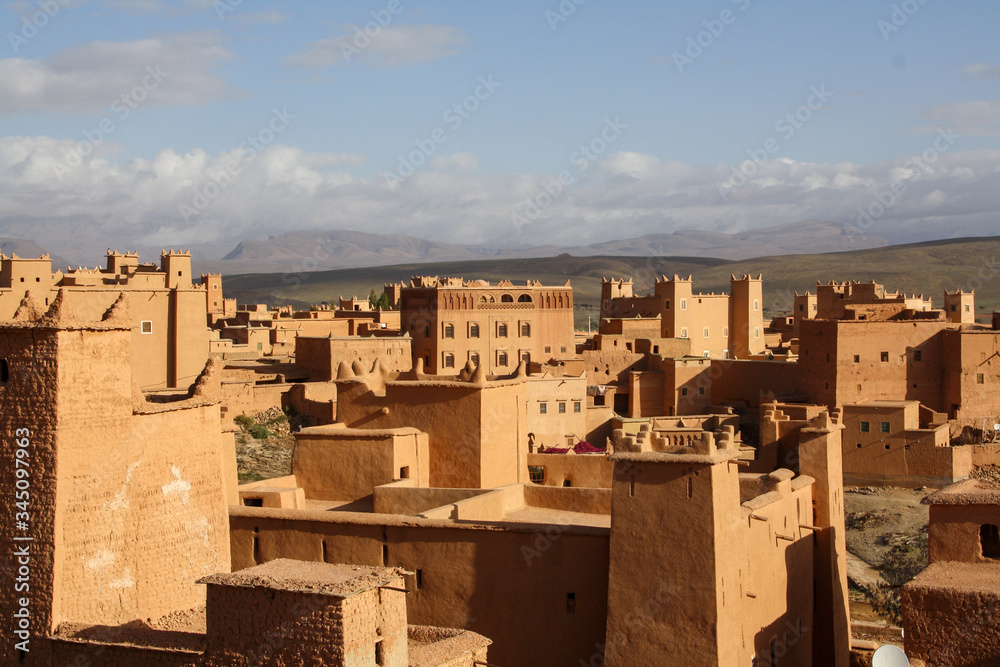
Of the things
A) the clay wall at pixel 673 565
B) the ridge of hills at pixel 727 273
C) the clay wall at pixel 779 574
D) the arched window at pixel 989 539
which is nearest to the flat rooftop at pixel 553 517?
the clay wall at pixel 779 574

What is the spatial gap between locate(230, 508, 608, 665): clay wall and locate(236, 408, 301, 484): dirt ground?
14474 millimetres

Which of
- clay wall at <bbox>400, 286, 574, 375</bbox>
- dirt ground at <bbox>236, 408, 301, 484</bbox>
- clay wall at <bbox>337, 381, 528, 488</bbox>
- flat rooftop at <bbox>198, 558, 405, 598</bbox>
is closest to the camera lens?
flat rooftop at <bbox>198, 558, 405, 598</bbox>

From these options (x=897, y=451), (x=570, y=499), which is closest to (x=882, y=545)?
(x=897, y=451)

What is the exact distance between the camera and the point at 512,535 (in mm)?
15742

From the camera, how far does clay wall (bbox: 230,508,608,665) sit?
50.5ft

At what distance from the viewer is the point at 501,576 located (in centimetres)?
1580

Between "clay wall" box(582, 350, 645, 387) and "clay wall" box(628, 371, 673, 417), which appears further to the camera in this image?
"clay wall" box(582, 350, 645, 387)

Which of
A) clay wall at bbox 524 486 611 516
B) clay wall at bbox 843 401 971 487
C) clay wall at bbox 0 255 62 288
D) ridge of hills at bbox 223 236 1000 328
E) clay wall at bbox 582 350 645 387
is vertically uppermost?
ridge of hills at bbox 223 236 1000 328

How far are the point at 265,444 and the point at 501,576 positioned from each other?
70.0ft

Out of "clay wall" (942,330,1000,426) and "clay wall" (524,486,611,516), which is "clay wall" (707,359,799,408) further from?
"clay wall" (524,486,611,516)

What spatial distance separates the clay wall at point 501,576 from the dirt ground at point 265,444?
14.5m

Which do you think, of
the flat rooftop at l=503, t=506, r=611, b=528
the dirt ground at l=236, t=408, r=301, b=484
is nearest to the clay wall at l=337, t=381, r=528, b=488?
the flat rooftop at l=503, t=506, r=611, b=528

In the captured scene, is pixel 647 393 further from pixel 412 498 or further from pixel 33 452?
pixel 33 452

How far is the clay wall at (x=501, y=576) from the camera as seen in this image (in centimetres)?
1539
